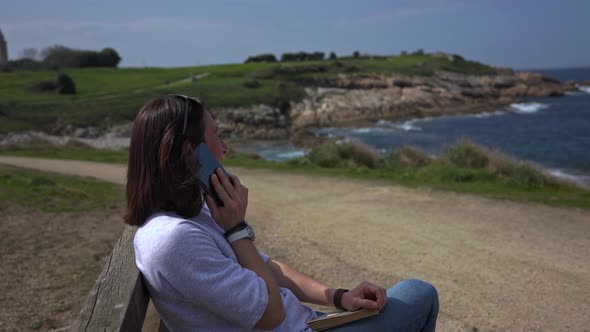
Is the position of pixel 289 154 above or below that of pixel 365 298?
below

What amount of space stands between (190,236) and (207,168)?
0.81ft

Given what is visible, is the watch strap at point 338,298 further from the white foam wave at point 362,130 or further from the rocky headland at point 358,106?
the white foam wave at point 362,130

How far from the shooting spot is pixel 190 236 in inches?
70.2

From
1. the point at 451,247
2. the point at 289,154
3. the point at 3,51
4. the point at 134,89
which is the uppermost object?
the point at 3,51

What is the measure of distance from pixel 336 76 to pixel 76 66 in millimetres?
34476

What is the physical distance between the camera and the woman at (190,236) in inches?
70.4

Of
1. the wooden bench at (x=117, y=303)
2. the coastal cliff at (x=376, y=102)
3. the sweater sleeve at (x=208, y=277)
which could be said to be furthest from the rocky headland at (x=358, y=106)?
the sweater sleeve at (x=208, y=277)

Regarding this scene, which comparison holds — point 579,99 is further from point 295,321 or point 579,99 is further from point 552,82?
point 295,321

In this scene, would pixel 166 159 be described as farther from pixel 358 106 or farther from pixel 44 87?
pixel 358 106

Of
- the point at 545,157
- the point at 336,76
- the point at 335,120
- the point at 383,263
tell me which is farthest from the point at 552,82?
the point at 383,263

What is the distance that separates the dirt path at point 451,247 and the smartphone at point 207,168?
9.87 feet

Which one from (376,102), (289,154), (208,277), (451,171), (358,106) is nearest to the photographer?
(208,277)

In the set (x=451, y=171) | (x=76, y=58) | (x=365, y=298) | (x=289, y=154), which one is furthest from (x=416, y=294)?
(x=76, y=58)

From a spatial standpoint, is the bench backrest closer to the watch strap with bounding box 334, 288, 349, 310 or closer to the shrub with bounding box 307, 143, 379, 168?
the watch strap with bounding box 334, 288, 349, 310
